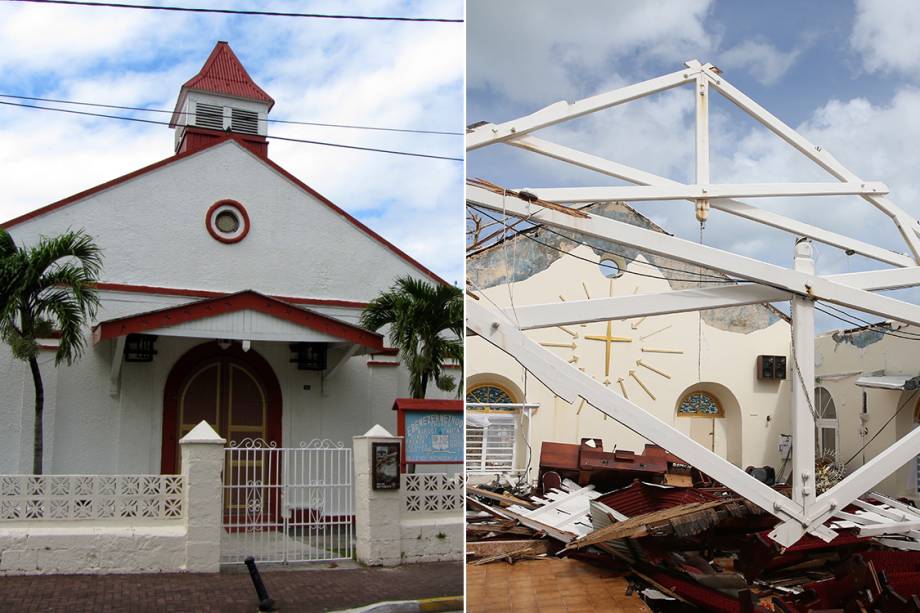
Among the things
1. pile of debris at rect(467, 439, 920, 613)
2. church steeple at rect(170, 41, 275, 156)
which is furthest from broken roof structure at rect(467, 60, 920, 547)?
church steeple at rect(170, 41, 275, 156)

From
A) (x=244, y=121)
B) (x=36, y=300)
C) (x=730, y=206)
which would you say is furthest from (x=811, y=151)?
(x=244, y=121)

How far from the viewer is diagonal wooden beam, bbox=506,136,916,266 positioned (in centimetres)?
721

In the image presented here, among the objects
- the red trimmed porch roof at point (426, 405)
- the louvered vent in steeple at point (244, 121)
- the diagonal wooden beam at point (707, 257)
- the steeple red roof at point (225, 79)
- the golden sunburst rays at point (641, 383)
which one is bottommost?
the red trimmed porch roof at point (426, 405)

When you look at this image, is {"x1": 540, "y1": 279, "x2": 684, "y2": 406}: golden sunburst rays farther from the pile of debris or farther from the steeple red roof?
the steeple red roof

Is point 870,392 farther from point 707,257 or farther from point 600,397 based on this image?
point 600,397

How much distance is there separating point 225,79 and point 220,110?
71 cm

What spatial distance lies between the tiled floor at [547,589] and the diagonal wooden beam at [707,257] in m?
2.47

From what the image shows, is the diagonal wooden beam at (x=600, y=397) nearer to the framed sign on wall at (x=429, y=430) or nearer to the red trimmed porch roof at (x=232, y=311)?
the framed sign on wall at (x=429, y=430)

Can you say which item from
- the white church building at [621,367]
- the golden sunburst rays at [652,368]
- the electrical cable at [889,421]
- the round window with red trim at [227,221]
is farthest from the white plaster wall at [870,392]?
the round window with red trim at [227,221]

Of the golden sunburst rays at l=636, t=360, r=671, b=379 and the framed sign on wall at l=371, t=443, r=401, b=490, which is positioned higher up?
the golden sunburst rays at l=636, t=360, r=671, b=379

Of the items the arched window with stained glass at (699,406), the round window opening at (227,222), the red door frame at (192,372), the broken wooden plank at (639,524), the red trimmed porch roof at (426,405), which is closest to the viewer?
the broken wooden plank at (639,524)

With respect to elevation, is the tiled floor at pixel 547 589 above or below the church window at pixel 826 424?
below

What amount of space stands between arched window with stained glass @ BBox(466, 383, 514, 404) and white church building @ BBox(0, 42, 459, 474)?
1707 millimetres

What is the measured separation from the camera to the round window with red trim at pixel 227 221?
15000 mm
